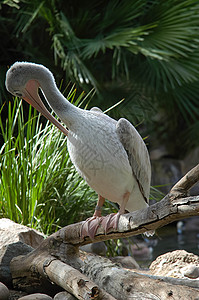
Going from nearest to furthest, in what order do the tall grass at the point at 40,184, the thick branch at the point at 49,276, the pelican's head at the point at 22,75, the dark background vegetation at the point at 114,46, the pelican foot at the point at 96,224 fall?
the thick branch at the point at 49,276 → the pelican foot at the point at 96,224 → the pelican's head at the point at 22,75 → the tall grass at the point at 40,184 → the dark background vegetation at the point at 114,46

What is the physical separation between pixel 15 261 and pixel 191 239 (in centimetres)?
425

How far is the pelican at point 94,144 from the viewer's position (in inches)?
109

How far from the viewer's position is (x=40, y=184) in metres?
4.05

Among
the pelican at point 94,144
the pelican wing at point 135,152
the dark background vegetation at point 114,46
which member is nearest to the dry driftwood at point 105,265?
the pelican at point 94,144

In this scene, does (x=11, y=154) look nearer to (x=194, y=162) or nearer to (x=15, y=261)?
(x=15, y=261)

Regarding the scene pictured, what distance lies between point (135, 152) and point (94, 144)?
1.36 ft

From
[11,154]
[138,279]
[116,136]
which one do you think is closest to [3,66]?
[11,154]

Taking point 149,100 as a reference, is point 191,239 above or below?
below

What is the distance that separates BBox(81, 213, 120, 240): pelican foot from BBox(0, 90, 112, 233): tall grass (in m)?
1.23

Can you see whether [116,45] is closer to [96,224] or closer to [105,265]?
[96,224]

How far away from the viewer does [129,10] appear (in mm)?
6664

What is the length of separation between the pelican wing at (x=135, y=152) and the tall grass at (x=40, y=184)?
1.20 metres

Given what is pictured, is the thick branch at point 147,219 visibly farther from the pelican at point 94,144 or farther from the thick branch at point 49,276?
the thick branch at point 49,276

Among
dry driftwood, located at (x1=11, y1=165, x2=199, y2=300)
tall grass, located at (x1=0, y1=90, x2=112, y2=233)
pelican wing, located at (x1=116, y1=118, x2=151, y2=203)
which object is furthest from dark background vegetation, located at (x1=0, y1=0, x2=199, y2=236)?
dry driftwood, located at (x1=11, y1=165, x2=199, y2=300)
